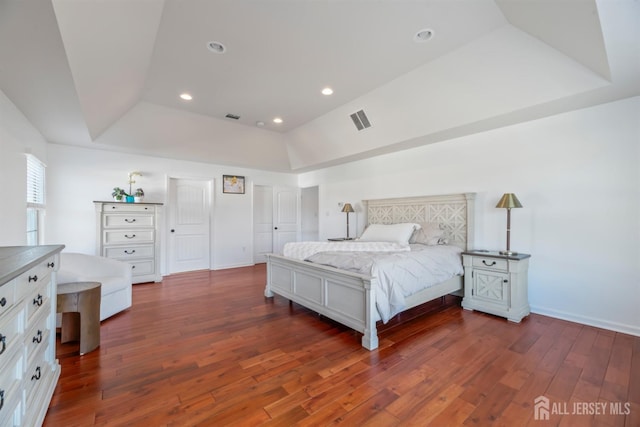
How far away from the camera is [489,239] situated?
369 centimetres

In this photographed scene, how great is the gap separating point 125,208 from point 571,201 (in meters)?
6.27

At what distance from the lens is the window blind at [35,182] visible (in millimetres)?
3409

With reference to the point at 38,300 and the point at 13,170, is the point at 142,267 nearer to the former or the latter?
the point at 13,170

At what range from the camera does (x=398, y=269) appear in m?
2.74

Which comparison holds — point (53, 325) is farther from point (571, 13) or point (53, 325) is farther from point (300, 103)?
point (571, 13)

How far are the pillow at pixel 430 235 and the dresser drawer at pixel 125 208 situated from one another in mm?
4483

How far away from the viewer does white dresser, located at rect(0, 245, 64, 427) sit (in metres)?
1.12

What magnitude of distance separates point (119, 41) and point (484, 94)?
11.8 feet

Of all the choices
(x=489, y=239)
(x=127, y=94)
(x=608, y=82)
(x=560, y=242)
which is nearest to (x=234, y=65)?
(x=127, y=94)

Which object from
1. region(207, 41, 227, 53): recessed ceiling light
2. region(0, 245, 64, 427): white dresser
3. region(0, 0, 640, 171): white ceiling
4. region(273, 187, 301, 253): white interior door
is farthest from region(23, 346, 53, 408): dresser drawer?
region(273, 187, 301, 253): white interior door

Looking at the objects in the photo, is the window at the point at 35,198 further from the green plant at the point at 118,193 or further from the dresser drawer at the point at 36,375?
the dresser drawer at the point at 36,375

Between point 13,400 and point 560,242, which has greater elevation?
point 560,242

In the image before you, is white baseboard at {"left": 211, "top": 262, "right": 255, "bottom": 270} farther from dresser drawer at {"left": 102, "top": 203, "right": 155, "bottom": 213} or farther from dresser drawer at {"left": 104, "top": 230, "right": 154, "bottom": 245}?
dresser drawer at {"left": 102, "top": 203, "right": 155, "bottom": 213}

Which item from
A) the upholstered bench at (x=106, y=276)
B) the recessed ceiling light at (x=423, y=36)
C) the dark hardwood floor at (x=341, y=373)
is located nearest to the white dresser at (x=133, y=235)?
the upholstered bench at (x=106, y=276)
